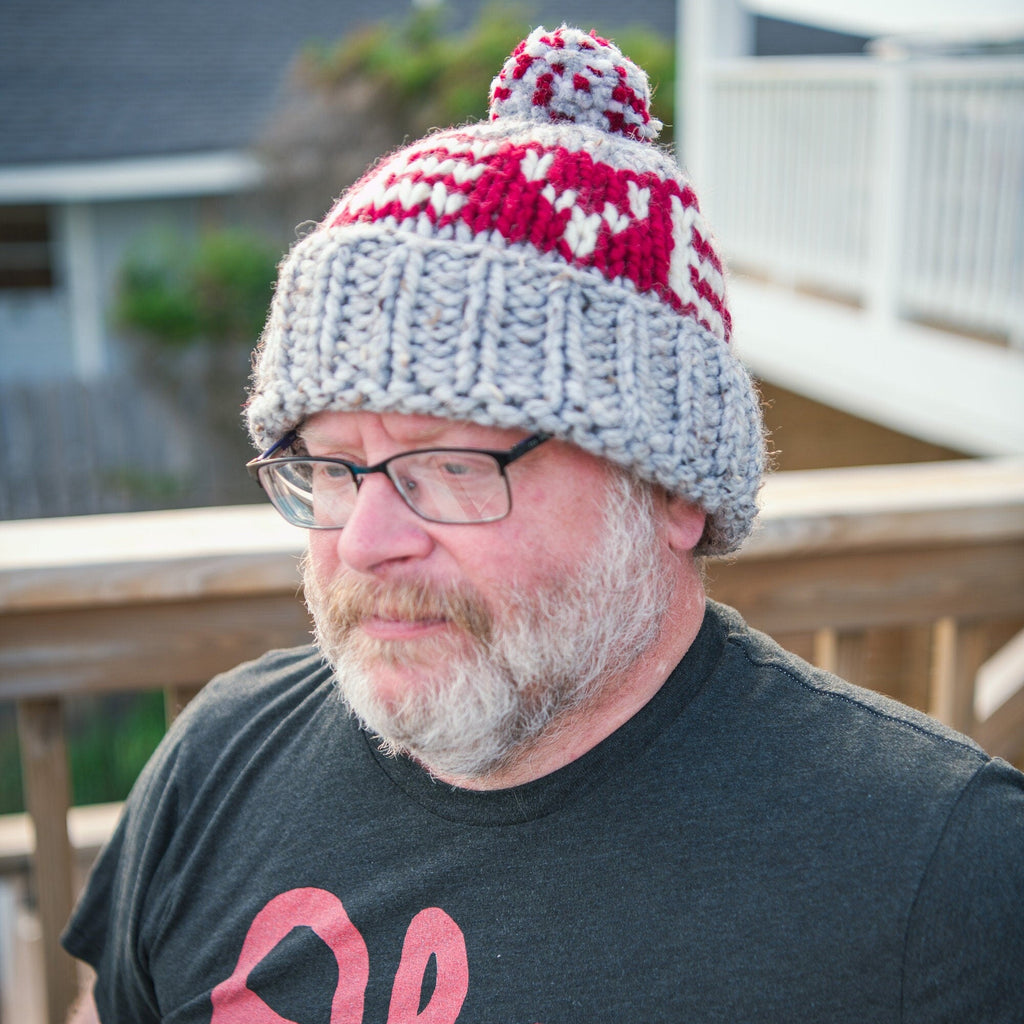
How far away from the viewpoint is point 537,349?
1.25m

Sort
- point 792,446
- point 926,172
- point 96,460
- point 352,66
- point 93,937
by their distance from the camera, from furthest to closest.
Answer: point 352,66
point 96,460
point 792,446
point 926,172
point 93,937

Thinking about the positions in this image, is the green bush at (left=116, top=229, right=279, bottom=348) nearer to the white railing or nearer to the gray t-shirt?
the white railing

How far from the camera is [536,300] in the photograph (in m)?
1.25

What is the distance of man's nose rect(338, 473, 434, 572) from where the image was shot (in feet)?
4.31

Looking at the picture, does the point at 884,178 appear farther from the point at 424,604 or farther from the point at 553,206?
the point at 424,604

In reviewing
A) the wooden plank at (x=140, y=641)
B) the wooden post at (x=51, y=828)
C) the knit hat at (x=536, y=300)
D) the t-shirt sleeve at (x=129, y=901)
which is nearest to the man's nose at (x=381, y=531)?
the knit hat at (x=536, y=300)

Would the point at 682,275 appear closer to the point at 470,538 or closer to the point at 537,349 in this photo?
the point at 537,349

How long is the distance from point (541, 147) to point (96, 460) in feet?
32.5

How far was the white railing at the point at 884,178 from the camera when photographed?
17.5 feet

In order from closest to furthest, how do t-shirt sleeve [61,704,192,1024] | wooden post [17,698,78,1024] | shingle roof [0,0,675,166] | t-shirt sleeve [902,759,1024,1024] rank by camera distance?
t-shirt sleeve [902,759,1024,1024] < t-shirt sleeve [61,704,192,1024] < wooden post [17,698,78,1024] < shingle roof [0,0,675,166]

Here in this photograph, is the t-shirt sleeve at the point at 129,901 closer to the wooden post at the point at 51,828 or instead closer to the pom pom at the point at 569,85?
the wooden post at the point at 51,828

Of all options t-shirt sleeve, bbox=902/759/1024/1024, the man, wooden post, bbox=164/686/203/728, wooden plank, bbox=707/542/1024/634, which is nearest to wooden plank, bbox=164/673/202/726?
wooden post, bbox=164/686/203/728

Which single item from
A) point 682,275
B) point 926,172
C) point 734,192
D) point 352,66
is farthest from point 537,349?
point 352,66

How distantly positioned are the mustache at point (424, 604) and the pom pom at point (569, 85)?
0.60 m
